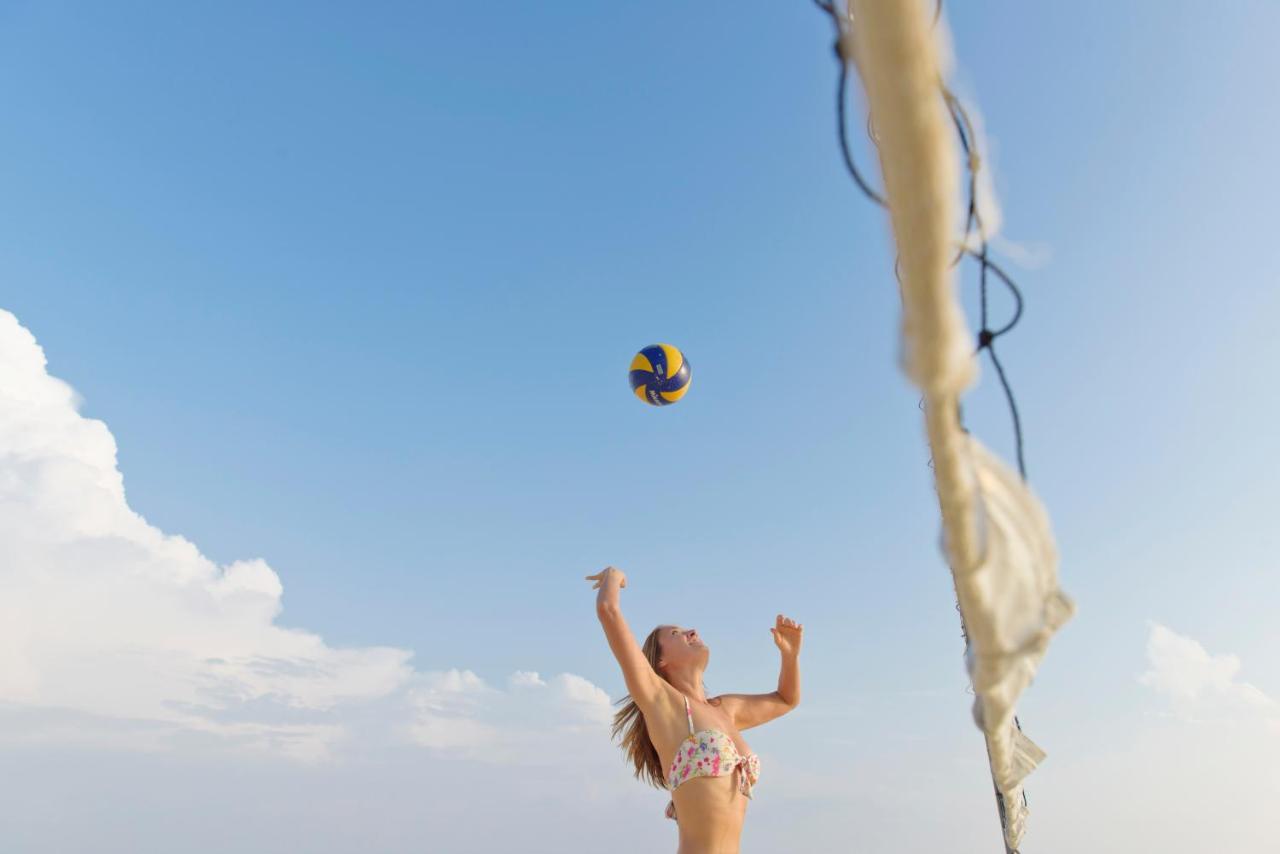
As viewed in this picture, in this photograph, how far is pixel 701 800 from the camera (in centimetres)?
439

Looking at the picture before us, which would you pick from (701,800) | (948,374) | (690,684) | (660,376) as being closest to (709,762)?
(701,800)

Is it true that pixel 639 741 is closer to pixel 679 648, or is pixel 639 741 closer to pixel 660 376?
pixel 679 648

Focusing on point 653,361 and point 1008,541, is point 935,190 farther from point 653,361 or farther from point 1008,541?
point 653,361

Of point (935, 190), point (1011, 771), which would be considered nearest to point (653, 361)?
point (1011, 771)

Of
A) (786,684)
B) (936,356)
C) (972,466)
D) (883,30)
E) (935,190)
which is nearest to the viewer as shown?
(883,30)

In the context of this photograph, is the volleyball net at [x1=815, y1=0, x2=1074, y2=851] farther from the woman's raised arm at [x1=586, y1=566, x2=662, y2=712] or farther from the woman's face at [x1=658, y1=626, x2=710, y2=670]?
the woman's face at [x1=658, y1=626, x2=710, y2=670]

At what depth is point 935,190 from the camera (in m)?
1.89

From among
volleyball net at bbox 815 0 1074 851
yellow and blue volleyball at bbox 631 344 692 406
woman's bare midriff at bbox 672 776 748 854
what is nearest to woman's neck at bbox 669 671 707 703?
woman's bare midriff at bbox 672 776 748 854

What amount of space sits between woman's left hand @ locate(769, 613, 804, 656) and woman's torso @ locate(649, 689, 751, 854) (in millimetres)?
1000

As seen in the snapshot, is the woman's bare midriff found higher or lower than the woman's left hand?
lower

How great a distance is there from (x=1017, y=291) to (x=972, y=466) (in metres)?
0.56

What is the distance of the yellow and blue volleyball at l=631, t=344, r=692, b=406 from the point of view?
326 inches

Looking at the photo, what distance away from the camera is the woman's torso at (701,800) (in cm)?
434

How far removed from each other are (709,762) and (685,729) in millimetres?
241
